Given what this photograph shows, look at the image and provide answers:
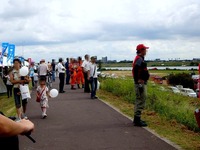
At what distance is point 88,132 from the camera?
29.1 feet

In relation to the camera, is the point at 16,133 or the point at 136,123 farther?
the point at 136,123

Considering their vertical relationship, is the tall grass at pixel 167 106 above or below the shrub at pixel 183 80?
above

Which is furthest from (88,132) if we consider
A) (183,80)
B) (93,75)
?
(183,80)

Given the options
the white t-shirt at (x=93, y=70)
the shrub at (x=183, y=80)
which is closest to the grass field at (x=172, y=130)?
the white t-shirt at (x=93, y=70)

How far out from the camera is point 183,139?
8.04 m

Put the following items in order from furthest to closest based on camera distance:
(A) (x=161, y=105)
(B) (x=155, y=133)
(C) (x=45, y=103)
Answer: (A) (x=161, y=105) < (C) (x=45, y=103) < (B) (x=155, y=133)

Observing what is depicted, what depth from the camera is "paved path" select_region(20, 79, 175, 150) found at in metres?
7.48

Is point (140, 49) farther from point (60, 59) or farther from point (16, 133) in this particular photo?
point (60, 59)

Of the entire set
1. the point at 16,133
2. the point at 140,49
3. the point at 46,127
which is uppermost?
the point at 140,49

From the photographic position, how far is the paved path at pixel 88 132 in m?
7.48

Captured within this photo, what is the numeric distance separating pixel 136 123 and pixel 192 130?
57.2 inches

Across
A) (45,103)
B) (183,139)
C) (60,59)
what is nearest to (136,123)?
(183,139)

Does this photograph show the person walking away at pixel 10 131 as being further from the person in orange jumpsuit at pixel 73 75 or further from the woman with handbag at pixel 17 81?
the person in orange jumpsuit at pixel 73 75

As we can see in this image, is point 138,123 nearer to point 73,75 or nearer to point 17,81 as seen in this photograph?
point 17,81
